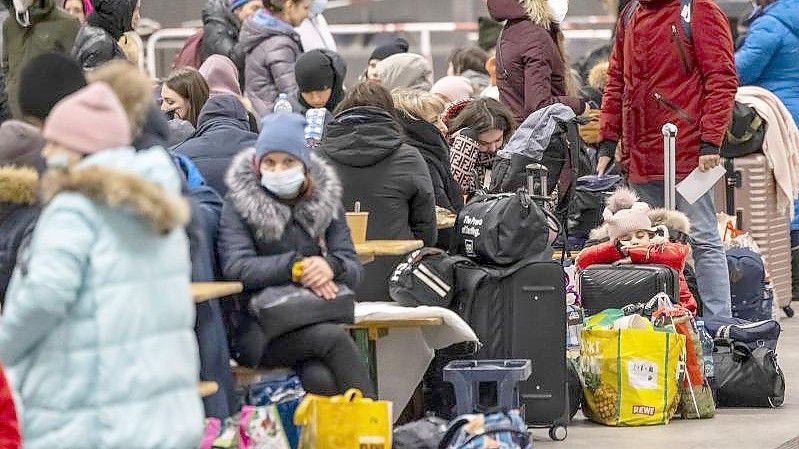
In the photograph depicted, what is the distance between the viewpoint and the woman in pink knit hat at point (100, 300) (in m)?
4.85

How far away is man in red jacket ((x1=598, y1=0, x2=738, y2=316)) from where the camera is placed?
9.37m

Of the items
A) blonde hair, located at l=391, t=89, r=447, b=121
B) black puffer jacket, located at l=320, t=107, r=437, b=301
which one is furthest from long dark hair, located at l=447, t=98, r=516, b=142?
black puffer jacket, located at l=320, t=107, r=437, b=301

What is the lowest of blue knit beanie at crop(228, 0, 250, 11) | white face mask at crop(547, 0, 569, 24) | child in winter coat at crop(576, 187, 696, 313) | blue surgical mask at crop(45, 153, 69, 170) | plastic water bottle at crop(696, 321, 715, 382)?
plastic water bottle at crop(696, 321, 715, 382)

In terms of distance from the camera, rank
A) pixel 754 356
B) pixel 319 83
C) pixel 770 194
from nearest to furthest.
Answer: pixel 754 356
pixel 319 83
pixel 770 194

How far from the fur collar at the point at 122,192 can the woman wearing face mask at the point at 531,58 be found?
18.4 feet

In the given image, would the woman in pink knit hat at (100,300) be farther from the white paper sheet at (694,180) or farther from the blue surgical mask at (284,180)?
the white paper sheet at (694,180)

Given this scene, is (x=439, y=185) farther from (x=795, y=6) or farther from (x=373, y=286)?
(x=795, y=6)

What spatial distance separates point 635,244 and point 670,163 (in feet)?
1.95

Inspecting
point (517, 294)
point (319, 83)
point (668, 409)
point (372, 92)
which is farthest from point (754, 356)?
point (319, 83)

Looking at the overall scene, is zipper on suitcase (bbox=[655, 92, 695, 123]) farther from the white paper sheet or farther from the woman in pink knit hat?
the woman in pink knit hat

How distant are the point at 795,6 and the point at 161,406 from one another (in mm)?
8014

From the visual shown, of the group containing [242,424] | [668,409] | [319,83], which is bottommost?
[668,409]

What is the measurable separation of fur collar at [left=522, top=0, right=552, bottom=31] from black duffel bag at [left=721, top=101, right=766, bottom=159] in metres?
1.57

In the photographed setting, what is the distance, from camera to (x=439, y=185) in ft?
28.8
